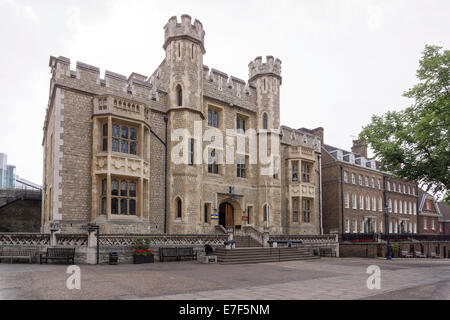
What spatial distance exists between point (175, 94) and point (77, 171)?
788 centimetres

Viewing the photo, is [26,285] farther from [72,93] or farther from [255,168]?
[255,168]

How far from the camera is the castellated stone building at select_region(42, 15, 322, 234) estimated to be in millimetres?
19344

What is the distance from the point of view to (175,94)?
23.2 metres

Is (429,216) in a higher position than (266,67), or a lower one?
A: lower

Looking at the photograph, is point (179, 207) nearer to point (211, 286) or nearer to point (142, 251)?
point (142, 251)

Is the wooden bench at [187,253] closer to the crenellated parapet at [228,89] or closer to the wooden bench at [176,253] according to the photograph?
the wooden bench at [176,253]

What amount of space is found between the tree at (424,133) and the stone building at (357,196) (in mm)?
16113

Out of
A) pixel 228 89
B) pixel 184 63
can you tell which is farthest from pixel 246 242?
pixel 184 63

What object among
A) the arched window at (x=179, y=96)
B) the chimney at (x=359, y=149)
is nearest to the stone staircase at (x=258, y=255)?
the arched window at (x=179, y=96)

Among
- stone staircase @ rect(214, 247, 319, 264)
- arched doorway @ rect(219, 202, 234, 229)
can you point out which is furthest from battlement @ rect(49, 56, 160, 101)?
stone staircase @ rect(214, 247, 319, 264)

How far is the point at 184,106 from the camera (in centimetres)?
2291

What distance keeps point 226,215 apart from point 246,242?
10.5 feet

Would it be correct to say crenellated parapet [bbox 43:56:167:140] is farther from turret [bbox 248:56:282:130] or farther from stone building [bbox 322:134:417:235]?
stone building [bbox 322:134:417:235]
